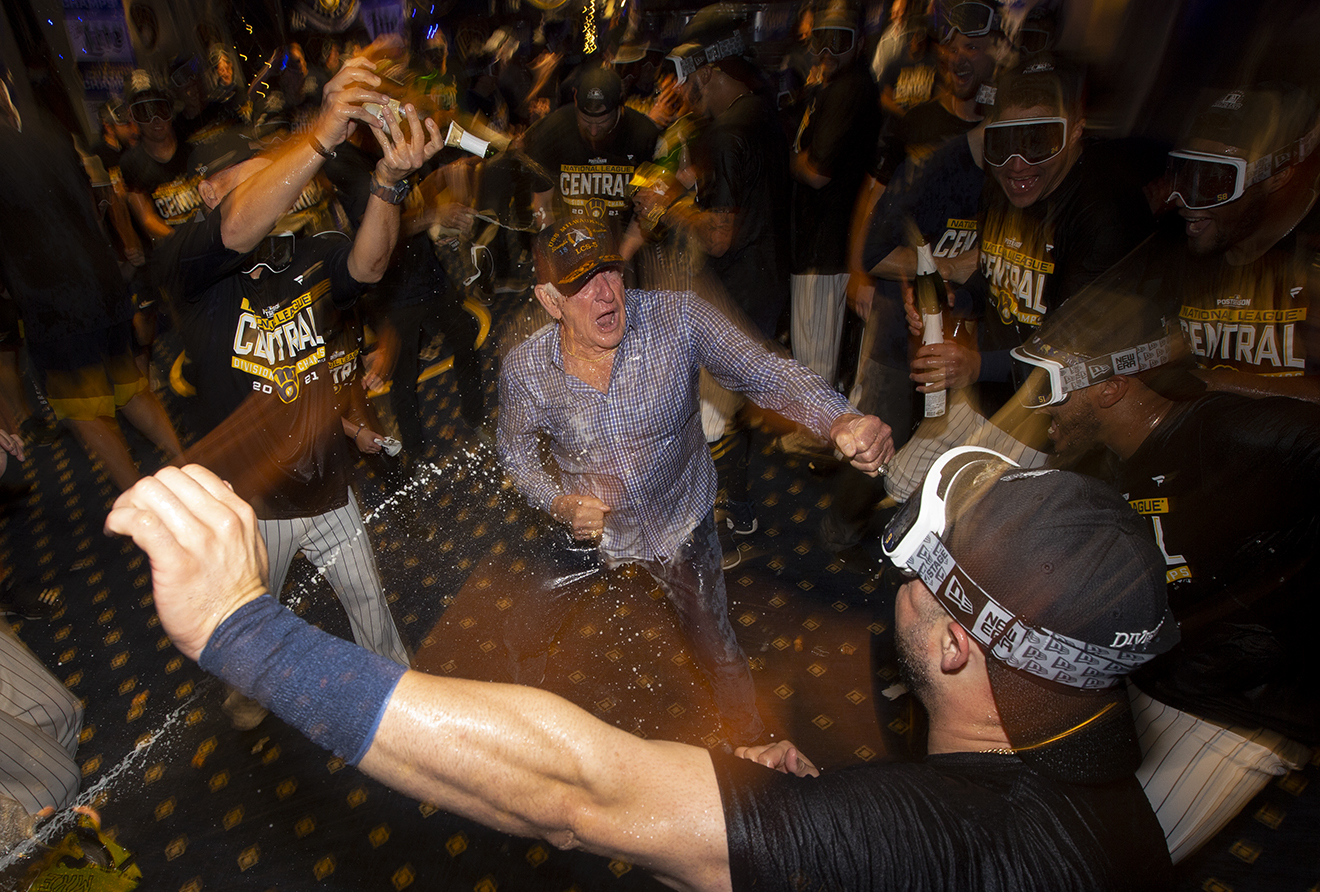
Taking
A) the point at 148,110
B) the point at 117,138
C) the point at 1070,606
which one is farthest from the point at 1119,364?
the point at 117,138

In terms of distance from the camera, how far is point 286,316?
2.58 metres

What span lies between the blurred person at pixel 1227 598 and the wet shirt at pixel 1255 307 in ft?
1.89

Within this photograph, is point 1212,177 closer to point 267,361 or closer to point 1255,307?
point 1255,307

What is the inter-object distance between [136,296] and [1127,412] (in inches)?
258

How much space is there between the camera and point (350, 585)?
2.89 meters

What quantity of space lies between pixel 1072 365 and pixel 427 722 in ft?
7.65

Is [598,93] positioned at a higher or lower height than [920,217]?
higher

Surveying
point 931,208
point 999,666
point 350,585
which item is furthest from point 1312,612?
point 350,585

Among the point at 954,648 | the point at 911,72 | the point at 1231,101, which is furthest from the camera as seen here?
the point at 911,72

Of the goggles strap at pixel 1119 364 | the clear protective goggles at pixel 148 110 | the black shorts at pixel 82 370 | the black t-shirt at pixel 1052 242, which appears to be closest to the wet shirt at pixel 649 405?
the goggles strap at pixel 1119 364

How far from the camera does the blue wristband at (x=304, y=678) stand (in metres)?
1.11

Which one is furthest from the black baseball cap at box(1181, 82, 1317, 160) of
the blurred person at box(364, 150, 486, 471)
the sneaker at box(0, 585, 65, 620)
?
the sneaker at box(0, 585, 65, 620)

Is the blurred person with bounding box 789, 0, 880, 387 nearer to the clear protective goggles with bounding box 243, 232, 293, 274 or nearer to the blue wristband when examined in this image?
the clear protective goggles with bounding box 243, 232, 293, 274

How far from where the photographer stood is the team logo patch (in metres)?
2.60
